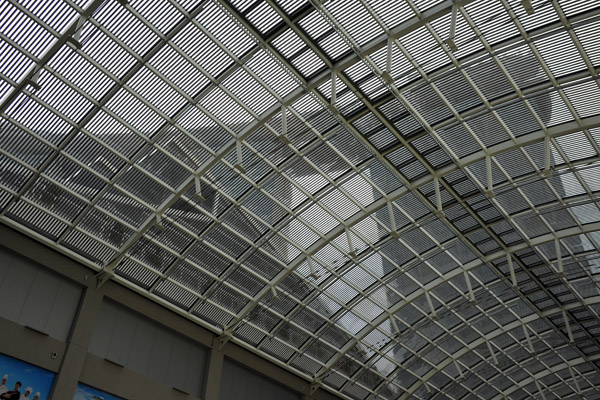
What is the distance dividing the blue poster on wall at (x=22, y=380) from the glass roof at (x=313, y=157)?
244 inches

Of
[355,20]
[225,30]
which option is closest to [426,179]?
[355,20]

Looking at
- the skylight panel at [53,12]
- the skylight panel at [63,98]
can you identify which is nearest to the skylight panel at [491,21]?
the skylight panel at [53,12]

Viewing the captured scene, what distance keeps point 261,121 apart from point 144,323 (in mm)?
14293

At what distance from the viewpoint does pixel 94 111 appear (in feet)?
84.4

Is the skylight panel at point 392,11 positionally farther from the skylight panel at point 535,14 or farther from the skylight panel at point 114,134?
the skylight panel at point 114,134

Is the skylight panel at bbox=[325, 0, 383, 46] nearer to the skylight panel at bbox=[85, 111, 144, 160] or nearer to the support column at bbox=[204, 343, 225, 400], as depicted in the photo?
the skylight panel at bbox=[85, 111, 144, 160]

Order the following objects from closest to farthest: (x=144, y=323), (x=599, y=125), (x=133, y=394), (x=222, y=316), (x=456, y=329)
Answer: (x=599, y=125) < (x=133, y=394) < (x=144, y=323) < (x=222, y=316) < (x=456, y=329)

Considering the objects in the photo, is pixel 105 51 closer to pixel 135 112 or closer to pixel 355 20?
pixel 135 112

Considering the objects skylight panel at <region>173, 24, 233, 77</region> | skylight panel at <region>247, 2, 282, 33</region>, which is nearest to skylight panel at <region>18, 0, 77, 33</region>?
skylight panel at <region>173, 24, 233, 77</region>

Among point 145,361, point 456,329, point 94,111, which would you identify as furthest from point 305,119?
point 456,329

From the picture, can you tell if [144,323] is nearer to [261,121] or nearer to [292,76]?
[261,121]

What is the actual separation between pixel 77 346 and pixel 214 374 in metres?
9.21

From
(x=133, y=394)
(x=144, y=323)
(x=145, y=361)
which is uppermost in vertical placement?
(x=144, y=323)

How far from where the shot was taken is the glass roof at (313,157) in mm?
23734
